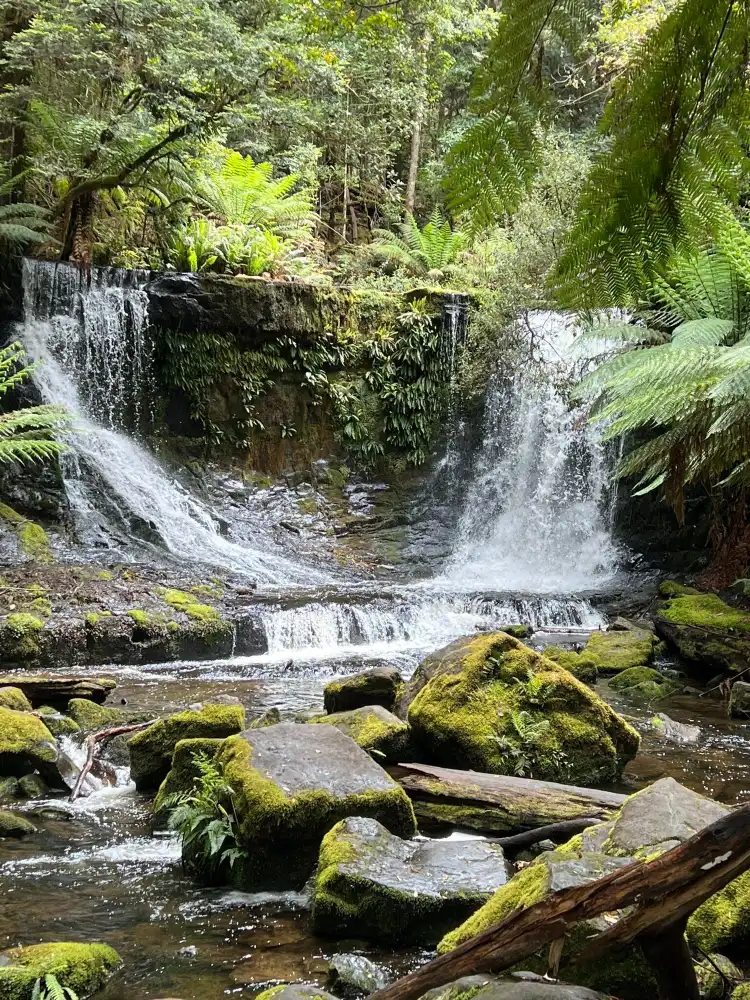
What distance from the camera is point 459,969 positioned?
4.97 feet

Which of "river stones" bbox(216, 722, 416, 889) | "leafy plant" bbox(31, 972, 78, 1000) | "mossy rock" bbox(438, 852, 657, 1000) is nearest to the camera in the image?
"mossy rock" bbox(438, 852, 657, 1000)

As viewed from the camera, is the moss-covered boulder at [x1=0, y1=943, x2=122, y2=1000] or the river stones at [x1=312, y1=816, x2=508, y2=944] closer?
the moss-covered boulder at [x1=0, y1=943, x2=122, y2=1000]

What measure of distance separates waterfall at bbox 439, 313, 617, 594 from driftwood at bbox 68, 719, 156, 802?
8.57m

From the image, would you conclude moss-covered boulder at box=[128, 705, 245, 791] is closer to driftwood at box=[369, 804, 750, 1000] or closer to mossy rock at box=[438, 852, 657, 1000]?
mossy rock at box=[438, 852, 657, 1000]

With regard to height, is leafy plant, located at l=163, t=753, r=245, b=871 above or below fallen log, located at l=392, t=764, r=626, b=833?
above

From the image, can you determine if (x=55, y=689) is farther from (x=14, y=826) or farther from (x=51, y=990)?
(x=51, y=990)

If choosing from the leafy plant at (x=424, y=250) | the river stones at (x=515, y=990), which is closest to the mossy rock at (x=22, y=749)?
the river stones at (x=515, y=990)

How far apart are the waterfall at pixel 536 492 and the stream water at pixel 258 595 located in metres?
0.04

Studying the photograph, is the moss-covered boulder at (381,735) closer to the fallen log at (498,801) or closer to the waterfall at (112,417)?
the fallen log at (498,801)

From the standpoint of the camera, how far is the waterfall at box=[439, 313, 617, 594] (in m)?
14.0

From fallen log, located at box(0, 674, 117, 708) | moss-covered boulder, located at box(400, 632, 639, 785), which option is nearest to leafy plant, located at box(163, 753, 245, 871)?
moss-covered boulder, located at box(400, 632, 639, 785)

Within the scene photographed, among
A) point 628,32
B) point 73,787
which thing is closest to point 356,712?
point 73,787

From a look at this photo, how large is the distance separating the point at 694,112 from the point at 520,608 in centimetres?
909

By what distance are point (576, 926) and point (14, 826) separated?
2.97m
